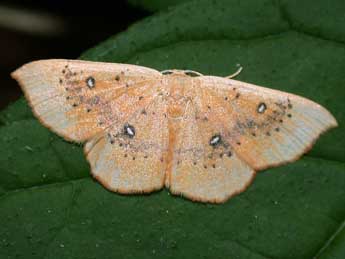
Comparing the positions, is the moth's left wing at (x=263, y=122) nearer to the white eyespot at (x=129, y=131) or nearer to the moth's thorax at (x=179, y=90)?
the moth's thorax at (x=179, y=90)

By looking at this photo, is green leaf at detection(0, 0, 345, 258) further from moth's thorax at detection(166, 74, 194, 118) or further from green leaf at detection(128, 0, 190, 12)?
green leaf at detection(128, 0, 190, 12)

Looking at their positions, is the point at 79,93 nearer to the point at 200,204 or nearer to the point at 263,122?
the point at 200,204

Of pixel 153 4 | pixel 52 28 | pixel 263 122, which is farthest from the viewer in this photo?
pixel 52 28

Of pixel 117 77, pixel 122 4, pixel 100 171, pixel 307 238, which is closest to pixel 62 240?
pixel 100 171

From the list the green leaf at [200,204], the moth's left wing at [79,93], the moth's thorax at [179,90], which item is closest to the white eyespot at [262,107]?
the green leaf at [200,204]

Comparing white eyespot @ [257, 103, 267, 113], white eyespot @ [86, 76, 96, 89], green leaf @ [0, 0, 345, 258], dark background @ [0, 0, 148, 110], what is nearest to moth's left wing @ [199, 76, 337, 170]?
white eyespot @ [257, 103, 267, 113]

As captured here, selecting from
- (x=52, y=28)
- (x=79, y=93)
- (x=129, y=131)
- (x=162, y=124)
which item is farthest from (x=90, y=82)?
(x=52, y=28)
